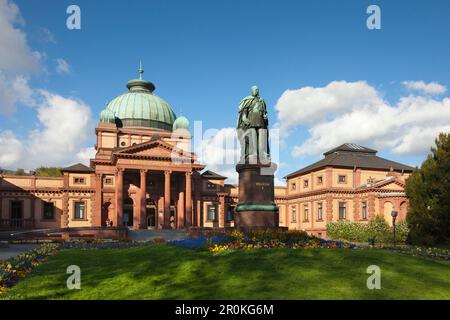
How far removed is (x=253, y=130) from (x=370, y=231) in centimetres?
2610

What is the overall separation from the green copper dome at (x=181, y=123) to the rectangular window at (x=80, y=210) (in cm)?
1875

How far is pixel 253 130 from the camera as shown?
2042 centimetres

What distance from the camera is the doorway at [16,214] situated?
5288 centimetres

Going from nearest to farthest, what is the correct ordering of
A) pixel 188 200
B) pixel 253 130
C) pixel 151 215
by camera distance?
pixel 253 130
pixel 188 200
pixel 151 215

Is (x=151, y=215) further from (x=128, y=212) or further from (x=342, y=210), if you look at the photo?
(x=342, y=210)

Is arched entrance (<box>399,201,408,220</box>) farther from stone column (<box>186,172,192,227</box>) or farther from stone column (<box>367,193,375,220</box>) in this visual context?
stone column (<box>186,172,192,227</box>)

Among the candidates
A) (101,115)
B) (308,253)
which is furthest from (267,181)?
(101,115)

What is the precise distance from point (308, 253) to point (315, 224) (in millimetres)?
46719

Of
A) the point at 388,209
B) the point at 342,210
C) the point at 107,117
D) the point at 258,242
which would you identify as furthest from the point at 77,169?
the point at 258,242

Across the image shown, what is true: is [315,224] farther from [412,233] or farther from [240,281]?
[240,281]

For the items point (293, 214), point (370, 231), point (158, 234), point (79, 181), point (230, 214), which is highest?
point (79, 181)

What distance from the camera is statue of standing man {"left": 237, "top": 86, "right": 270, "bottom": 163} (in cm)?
2012

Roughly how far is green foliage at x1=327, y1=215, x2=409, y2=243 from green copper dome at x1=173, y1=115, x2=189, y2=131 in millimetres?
27215
